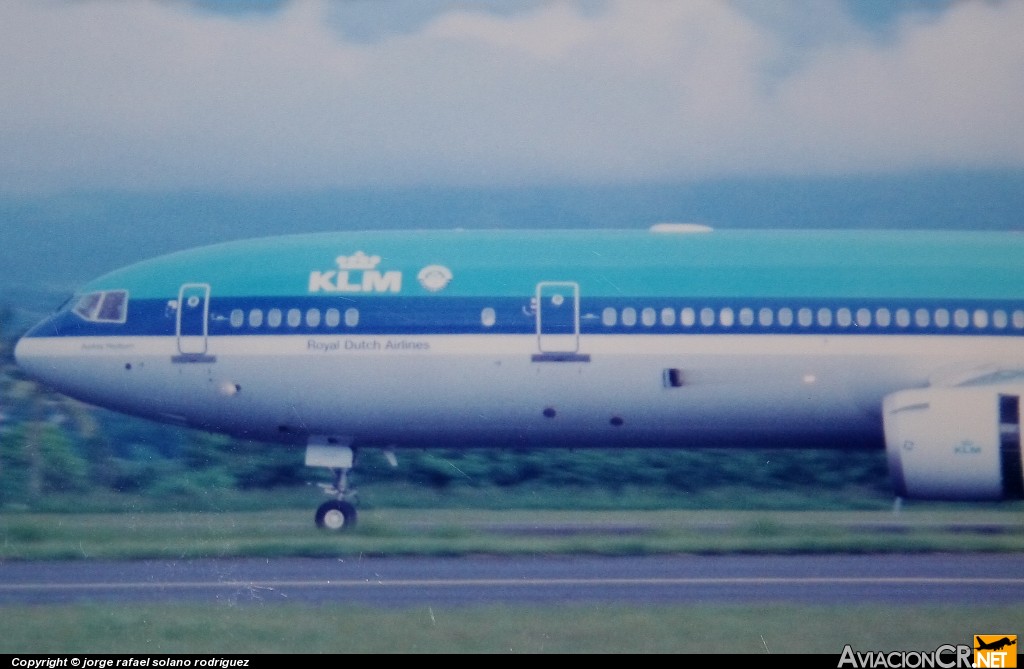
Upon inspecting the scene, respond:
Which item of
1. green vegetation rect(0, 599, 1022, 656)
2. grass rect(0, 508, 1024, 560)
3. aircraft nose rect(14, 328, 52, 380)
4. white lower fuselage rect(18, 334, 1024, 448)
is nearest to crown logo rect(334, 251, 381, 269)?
white lower fuselage rect(18, 334, 1024, 448)

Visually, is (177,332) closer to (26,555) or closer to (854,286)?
(26,555)

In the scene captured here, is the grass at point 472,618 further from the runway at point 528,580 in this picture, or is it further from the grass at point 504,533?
the runway at point 528,580

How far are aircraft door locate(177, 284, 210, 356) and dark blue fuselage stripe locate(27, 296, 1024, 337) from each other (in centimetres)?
8

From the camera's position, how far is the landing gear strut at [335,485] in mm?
14773

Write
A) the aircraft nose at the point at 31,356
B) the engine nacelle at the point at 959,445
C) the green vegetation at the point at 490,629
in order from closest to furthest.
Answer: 1. the green vegetation at the point at 490,629
2. the engine nacelle at the point at 959,445
3. the aircraft nose at the point at 31,356

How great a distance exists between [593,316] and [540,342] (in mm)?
637

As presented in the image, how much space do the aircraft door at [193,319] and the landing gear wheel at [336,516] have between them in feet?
7.07

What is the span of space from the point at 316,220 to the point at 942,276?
7.54 meters

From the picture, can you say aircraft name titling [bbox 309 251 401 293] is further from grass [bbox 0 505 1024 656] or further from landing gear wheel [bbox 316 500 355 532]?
grass [bbox 0 505 1024 656]

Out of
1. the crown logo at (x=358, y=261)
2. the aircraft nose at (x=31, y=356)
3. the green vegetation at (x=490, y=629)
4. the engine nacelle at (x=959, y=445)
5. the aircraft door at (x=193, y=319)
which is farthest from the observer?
the aircraft nose at (x=31, y=356)

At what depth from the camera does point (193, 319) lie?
49.2 feet

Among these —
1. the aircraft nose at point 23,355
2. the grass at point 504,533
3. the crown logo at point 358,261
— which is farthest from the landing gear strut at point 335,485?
the aircraft nose at point 23,355

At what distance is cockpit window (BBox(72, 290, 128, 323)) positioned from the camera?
15180mm

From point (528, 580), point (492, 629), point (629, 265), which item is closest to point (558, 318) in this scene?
point (629, 265)
